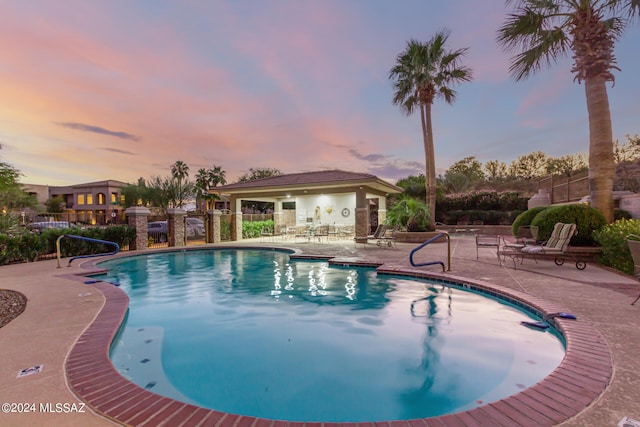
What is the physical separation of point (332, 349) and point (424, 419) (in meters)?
2.12

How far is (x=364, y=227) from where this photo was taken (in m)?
16.2

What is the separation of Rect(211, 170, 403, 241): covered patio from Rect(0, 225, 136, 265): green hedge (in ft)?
22.3

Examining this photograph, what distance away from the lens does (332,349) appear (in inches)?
162

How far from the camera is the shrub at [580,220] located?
849 cm

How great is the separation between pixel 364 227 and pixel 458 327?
11666 millimetres

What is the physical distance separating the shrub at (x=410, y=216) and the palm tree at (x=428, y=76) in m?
0.41

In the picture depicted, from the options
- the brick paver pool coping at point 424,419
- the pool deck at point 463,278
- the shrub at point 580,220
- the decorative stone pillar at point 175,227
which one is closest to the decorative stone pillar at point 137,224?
the decorative stone pillar at point 175,227

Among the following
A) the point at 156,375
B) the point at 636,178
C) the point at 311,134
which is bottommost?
the point at 156,375

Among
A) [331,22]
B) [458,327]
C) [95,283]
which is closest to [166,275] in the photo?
[95,283]

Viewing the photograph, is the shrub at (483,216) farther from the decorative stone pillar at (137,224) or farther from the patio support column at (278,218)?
the decorative stone pillar at (137,224)

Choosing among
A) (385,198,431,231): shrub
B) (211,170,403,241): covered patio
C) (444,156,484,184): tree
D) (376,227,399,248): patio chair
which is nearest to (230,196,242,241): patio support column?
(211,170,403,241): covered patio

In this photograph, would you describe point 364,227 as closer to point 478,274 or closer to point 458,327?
point 478,274

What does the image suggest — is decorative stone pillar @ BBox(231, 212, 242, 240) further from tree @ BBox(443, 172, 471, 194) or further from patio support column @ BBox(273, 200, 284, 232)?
tree @ BBox(443, 172, 471, 194)

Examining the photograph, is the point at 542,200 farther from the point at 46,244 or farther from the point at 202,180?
the point at 202,180
